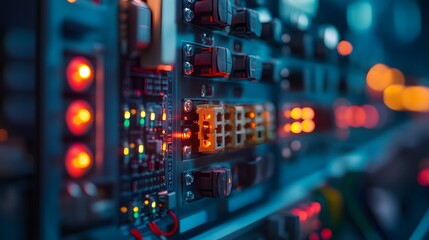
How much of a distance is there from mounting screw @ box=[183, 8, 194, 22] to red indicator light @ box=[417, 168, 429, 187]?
6.40ft

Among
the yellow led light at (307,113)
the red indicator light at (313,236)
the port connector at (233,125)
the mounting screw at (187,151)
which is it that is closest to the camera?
the mounting screw at (187,151)

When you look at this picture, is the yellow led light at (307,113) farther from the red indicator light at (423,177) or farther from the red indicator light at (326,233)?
the red indicator light at (423,177)

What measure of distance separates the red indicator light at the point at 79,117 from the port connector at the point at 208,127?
409mm

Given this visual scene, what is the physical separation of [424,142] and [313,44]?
5.03 ft

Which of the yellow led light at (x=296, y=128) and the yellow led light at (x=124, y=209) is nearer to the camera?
the yellow led light at (x=124, y=209)

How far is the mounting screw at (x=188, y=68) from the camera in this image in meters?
1.30

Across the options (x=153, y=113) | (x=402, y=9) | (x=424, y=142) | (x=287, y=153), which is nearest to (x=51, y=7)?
(x=153, y=113)

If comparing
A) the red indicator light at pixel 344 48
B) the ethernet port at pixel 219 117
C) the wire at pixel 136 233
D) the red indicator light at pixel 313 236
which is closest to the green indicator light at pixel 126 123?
the wire at pixel 136 233

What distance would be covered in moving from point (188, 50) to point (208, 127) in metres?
0.22

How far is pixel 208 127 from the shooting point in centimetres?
134

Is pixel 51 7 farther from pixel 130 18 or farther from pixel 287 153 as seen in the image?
pixel 287 153

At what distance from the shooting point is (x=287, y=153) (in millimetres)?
2061

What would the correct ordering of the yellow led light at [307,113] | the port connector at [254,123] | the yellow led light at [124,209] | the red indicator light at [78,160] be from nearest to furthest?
the red indicator light at [78,160], the yellow led light at [124,209], the port connector at [254,123], the yellow led light at [307,113]

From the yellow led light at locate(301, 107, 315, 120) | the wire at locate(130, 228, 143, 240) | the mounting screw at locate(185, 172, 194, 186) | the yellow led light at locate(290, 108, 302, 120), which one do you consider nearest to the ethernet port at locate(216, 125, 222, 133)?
the mounting screw at locate(185, 172, 194, 186)
